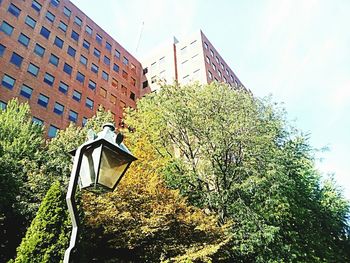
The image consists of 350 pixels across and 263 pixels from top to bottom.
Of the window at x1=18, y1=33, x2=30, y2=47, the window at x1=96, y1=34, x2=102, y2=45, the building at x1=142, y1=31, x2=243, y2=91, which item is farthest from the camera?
the window at x1=96, y1=34, x2=102, y2=45

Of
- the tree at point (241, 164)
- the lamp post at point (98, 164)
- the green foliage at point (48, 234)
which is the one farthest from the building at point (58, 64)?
the lamp post at point (98, 164)

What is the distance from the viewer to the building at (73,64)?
28.0m

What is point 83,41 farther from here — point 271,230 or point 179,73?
point 271,230

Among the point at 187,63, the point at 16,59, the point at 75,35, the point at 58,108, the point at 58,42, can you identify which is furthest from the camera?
the point at 187,63

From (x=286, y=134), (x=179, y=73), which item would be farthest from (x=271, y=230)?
(x=179, y=73)

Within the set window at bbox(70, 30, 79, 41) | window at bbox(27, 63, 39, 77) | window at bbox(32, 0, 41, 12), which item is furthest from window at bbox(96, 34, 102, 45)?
window at bbox(27, 63, 39, 77)

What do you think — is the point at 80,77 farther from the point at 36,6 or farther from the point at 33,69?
the point at 36,6

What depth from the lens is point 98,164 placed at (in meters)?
3.02

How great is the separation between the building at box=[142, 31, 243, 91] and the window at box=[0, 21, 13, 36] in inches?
674

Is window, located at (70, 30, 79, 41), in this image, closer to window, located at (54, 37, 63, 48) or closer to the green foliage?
window, located at (54, 37, 63, 48)

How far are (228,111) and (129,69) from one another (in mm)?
29452

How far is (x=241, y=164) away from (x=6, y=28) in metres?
26.2

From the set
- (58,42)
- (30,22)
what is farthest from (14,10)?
(58,42)

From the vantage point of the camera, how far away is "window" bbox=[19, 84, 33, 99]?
27.3 metres
